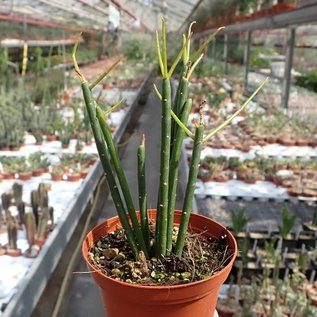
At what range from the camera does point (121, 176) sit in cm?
76

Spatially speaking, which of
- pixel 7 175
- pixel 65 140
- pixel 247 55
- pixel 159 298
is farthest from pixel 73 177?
pixel 247 55

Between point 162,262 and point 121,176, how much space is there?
0.59ft

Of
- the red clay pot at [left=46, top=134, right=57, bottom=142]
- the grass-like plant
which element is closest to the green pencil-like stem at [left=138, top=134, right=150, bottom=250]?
the grass-like plant

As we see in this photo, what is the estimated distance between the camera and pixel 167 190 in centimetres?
75

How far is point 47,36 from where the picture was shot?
8.92m

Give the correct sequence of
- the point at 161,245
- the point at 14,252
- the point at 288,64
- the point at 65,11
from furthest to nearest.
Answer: the point at 65,11 → the point at 288,64 → the point at 14,252 → the point at 161,245

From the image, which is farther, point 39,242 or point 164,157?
point 39,242

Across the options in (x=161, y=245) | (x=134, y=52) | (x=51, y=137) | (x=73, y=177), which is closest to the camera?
(x=161, y=245)

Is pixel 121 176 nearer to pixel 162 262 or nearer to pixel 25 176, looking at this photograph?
pixel 162 262

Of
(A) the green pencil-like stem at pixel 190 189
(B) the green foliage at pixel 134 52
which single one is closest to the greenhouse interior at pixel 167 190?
(A) the green pencil-like stem at pixel 190 189

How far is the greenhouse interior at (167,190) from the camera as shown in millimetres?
739

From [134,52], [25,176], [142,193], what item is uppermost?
[134,52]

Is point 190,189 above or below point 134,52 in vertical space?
below

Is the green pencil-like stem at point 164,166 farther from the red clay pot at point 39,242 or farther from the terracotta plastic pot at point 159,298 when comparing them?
the red clay pot at point 39,242
